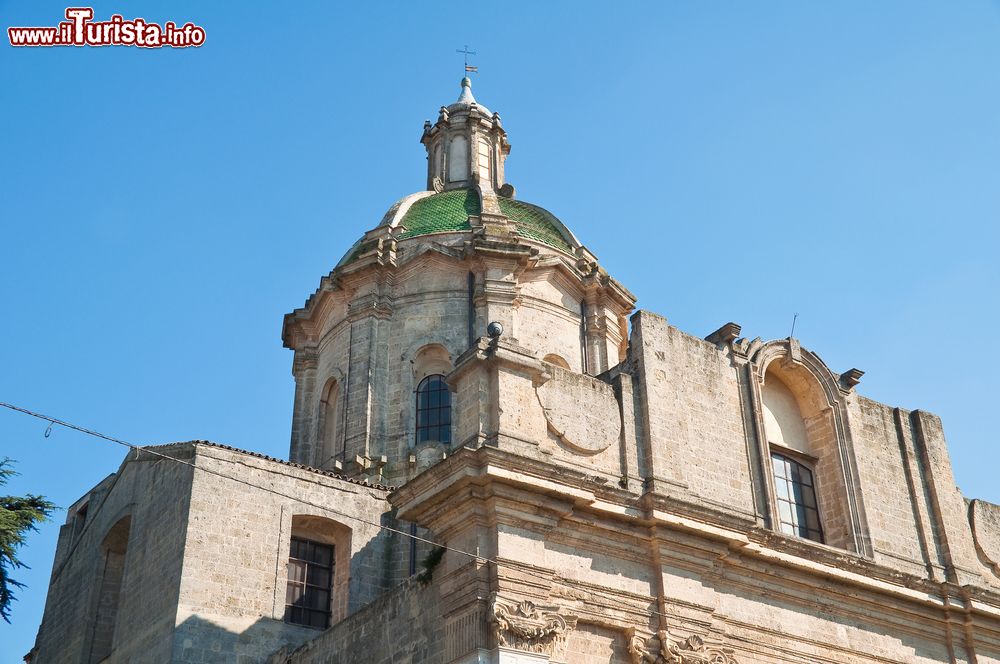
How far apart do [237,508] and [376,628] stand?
15.2ft

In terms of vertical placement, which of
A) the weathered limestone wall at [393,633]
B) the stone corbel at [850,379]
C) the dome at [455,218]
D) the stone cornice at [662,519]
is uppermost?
the dome at [455,218]

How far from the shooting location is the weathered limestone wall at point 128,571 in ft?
56.9

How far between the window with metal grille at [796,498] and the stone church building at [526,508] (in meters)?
0.04

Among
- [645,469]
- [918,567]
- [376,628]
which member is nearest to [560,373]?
[645,469]

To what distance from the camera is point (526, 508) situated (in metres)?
12.6

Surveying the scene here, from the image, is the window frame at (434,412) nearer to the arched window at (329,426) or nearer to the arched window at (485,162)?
the arched window at (329,426)

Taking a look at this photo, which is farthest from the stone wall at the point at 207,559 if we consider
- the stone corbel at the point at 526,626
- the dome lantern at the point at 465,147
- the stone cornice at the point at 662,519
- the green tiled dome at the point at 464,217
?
the dome lantern at the point at 465,147

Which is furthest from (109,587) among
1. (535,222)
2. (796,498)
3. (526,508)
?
(796,498)

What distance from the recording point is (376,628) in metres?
14.1

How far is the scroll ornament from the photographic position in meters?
12.9

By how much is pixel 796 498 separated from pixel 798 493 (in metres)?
0.12

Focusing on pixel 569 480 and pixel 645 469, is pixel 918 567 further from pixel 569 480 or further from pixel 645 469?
pixel 569 480

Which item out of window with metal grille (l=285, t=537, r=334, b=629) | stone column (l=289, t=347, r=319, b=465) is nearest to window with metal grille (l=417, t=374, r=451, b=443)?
stone column (l=289, t=347, r=319, b=465)

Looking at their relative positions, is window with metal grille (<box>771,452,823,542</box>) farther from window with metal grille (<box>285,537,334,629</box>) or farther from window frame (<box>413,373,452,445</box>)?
window with metal grille (<box>285,537,334,629</box>)
